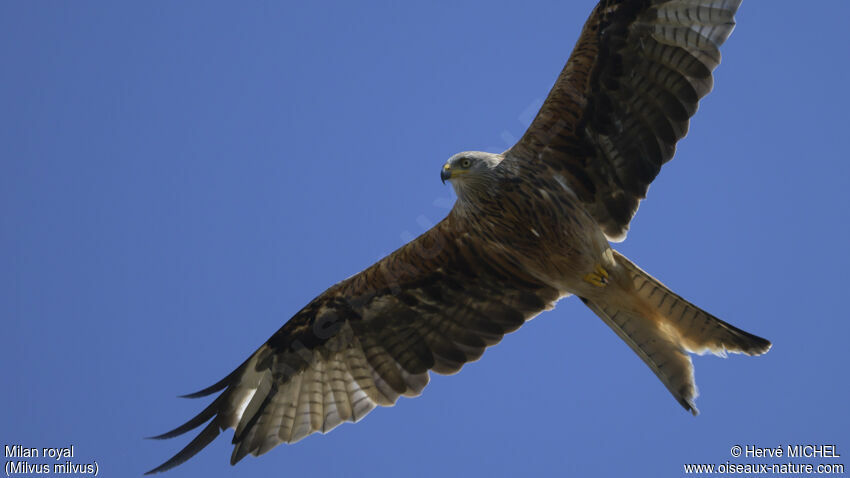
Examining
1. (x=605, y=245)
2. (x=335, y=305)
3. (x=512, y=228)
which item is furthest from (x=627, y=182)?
(x=335, y=305)

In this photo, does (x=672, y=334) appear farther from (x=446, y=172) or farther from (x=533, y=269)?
(x=446, y=172)

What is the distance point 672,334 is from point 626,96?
2383 millimetres

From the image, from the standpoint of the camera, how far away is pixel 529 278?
32.4ft

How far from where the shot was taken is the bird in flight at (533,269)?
866 cm

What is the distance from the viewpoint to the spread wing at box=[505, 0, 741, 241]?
8.58m

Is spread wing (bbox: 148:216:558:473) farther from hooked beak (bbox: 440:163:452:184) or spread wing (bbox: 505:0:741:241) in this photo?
spread wing (bbox: 505:0:741:241)

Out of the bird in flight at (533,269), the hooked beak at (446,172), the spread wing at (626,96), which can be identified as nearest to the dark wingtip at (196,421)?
the bird in flight at (533,269)

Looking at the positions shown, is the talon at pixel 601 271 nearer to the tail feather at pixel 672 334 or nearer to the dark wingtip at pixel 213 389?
the tail feather at pixel 672 334

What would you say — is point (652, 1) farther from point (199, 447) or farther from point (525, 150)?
point (199, 447)

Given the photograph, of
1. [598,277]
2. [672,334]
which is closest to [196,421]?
[598,277]

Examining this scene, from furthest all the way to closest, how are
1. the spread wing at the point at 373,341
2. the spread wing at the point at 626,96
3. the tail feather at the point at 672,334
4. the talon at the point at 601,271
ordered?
1. the spread wing at the point at 373,341
2. the talon at the point at 601,271
3. the tail feather at the point at 672,334
4. the spread wing at the point at 626,96

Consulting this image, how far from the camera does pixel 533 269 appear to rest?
9531mm

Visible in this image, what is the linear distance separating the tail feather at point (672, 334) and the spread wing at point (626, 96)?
2.59 ft

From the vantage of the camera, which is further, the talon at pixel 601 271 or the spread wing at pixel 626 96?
the talon at pixel 601 271
